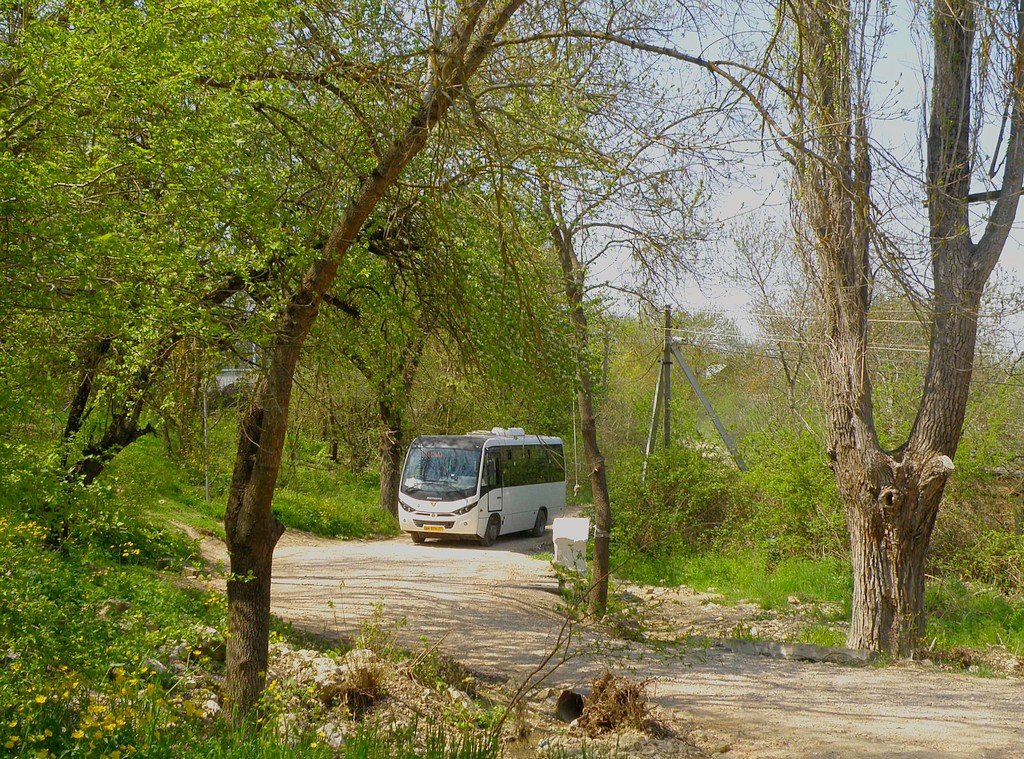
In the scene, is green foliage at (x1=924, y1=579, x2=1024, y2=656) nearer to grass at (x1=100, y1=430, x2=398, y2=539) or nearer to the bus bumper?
grass at (x1=100, y1=430, x2=398, y2=539)

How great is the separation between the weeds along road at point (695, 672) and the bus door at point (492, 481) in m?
5.67

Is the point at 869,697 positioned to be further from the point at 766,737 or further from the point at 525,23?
the point at 525,23

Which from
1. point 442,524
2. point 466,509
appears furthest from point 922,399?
point 442,524

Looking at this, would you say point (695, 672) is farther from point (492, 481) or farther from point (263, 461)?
point (492, 481)

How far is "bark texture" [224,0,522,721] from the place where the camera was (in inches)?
255

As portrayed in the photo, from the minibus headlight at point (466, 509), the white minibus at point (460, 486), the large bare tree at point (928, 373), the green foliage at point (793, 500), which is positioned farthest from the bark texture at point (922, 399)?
the minibus headlight at point (466, 509)

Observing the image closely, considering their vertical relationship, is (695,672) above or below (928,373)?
below

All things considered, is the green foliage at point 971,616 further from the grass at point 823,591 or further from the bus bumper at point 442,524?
the bus bumper at point 442,524

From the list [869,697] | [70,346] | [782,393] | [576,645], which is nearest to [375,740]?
[70,346]

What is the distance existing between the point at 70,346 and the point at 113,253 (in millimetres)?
1662

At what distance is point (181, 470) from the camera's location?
12695 millimetres

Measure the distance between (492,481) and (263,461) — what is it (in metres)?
17.6

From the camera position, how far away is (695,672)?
1074 centimetres

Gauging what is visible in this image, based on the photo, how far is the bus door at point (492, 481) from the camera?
23.9 m
